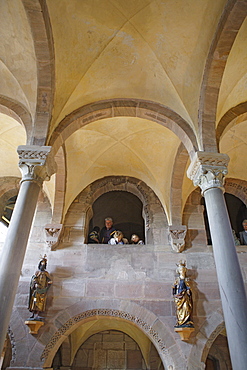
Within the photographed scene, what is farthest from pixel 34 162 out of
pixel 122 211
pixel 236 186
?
pixel 122 211

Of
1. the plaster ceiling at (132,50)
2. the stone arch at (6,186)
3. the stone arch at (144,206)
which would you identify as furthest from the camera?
the stone arch at (6,186)

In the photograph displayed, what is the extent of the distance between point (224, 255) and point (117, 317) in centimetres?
366

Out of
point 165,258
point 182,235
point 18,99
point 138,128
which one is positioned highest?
A: point 138,128

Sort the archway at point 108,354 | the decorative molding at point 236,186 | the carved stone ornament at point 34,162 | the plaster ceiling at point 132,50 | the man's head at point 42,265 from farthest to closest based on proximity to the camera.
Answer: the archway at point 108,354, the decorative molding at point 236,186, the man's head at point 42,265, the plaster ceiling at point 132,50, the carved stone ornament at point 34,162

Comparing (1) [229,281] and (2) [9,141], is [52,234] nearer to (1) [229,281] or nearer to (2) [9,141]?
(2) [9,141]

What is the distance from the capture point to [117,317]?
6801 mm

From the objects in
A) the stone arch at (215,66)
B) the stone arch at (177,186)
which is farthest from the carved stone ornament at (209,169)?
the stone arch at (177,186)

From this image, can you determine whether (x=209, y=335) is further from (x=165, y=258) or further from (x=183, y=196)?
(x=183, y=196)

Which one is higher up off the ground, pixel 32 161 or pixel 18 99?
pixel 18 99

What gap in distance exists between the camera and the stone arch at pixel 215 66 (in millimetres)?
4812

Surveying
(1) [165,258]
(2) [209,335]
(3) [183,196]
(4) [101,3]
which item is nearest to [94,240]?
(1) [165,258]

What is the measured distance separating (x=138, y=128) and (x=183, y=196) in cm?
242

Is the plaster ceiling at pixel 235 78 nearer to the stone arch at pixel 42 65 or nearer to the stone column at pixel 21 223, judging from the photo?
the stone arch at pixel 42 65

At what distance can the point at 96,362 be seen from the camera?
9719 mm
